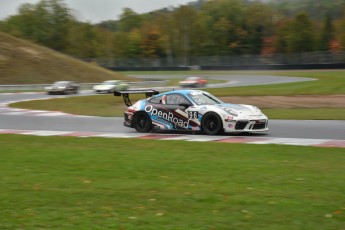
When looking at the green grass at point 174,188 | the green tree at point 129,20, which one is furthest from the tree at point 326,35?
the green grass at point 174,188

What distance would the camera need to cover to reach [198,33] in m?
122

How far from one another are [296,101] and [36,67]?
133 ft

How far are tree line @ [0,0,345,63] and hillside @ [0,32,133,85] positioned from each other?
39.7m

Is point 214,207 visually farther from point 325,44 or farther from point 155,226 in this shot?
point 325,44

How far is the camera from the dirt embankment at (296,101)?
25606mm

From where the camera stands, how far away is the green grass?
5.61m

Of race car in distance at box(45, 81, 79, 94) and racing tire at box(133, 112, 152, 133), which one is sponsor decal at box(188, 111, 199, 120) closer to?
racing tire at box(133, 112, 152, 133)

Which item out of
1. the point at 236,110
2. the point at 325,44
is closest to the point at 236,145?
the point at 236,110

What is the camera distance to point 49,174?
27.6 feet

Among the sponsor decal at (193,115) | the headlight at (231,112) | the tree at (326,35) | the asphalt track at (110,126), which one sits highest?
the tree at (326,35)

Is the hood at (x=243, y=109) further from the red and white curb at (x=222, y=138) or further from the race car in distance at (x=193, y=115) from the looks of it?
the red and white curb at (x=222, y=138)

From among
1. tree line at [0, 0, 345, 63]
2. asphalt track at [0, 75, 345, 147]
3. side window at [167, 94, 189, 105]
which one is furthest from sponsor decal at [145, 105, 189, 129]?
tree line at [0, 0, 345, 63]

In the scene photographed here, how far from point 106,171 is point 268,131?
758cm

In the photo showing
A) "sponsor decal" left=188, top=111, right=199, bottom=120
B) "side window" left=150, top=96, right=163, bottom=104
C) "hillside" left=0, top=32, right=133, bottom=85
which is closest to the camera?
"sponsor decal" left=188, top=111, right=199, bottom=120
